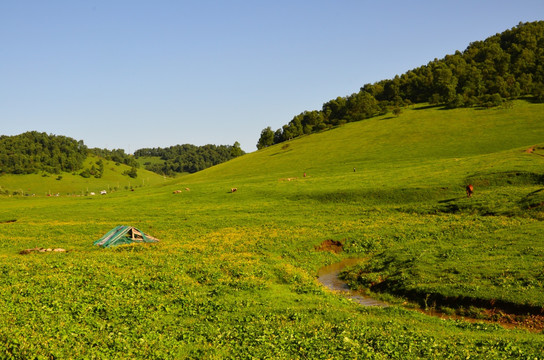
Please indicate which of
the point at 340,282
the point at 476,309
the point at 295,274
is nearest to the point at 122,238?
the point at 295,274

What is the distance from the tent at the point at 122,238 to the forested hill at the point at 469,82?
5001 inches

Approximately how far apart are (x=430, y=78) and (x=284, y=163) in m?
89.5

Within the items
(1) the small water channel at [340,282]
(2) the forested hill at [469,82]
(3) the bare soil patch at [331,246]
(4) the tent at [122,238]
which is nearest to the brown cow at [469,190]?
(3) the bare soil patch at [331,246]

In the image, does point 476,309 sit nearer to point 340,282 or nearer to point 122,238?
point 340,282

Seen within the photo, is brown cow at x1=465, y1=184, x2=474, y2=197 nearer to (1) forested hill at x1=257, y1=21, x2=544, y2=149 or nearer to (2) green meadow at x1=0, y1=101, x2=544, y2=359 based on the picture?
(2) green meadow at x1=0, y1=101, x2=544, y2=359

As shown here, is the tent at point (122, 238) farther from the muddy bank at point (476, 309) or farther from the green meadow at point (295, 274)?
the muddy bank at point (476, 309)

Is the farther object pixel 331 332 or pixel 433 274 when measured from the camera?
pixel 433 274

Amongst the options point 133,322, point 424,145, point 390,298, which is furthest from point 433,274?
point 424,145

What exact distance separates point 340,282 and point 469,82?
471ft

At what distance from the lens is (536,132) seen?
101 meters

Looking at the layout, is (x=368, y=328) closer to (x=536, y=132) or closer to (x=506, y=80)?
(x=536, y=132)

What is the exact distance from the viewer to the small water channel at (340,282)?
83.9 feet

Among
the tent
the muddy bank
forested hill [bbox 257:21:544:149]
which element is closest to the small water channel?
the muddy bank

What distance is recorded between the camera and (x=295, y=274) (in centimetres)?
2923
